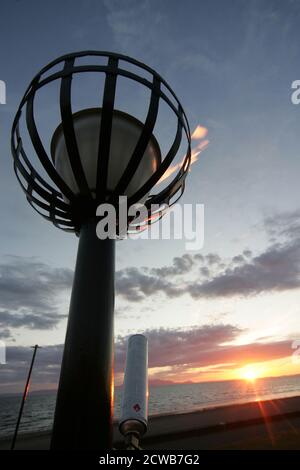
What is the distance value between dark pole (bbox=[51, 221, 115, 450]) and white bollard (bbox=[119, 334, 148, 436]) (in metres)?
0.64

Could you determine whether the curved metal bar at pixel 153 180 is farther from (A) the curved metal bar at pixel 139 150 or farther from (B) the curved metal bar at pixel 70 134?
(B) the curved metal bar at pixel 70 134

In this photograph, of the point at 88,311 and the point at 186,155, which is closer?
the point at 88,311

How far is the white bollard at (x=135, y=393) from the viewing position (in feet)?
11.5

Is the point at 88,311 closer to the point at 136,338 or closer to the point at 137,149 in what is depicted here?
the point at 136,338

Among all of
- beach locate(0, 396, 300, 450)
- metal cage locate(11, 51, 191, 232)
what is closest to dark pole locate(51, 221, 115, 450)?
metal cage locate(11, 51, 191, 232)

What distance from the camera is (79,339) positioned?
3027mm

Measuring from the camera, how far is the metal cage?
11.1ft

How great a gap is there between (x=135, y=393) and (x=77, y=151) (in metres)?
3.20

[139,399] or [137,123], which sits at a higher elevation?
[137,123]

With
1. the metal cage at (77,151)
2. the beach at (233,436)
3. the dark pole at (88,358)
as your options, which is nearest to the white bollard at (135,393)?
the dark pole at (88,358)

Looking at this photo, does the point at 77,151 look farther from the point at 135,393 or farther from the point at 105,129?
the point at 135,393
